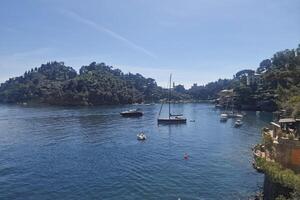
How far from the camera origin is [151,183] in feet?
126

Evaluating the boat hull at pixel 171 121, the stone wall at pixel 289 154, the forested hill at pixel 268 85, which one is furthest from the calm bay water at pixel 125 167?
the forested hill at pixel 268 85

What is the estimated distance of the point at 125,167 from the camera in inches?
1839

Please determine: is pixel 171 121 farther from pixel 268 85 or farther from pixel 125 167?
pixel 268 85

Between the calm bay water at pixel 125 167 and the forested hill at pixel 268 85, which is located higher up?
the forested hill at pixel 268 85

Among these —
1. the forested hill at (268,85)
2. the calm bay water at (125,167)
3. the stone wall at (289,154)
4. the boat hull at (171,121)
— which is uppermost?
the forested hill at (268,85)

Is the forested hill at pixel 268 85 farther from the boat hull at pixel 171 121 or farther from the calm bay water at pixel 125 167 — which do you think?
the calm bay water at pixel 125 167

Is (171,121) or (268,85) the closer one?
(171,121)

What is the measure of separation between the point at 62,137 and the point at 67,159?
76.0ft

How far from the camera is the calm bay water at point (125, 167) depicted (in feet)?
118

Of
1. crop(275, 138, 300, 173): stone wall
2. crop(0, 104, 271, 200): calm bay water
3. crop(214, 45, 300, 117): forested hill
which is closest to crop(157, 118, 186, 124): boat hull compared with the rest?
crop(0, 104, 271, 200): calm bay water

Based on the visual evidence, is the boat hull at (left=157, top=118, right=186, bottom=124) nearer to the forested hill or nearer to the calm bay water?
the calm bay water

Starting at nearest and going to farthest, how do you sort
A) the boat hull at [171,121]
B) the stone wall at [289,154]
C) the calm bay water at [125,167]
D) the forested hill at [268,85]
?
the stone wall at [289,154], the calm bay water at [125,167], the boat hull at [171,121], the forested hill at [268,85]

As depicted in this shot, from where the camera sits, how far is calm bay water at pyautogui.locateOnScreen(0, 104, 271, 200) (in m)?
36.1

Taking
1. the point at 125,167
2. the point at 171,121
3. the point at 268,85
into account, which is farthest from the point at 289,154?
the point at 268,85
